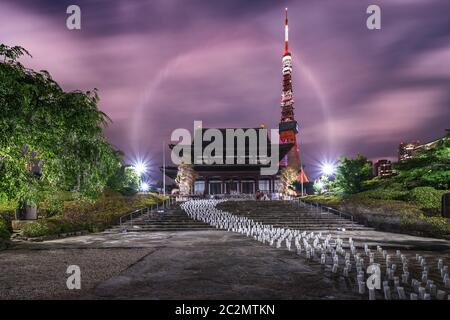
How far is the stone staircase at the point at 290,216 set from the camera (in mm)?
21000

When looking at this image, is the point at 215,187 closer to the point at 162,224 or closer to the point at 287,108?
the point at 162,224

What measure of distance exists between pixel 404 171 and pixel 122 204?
23262 millimetres

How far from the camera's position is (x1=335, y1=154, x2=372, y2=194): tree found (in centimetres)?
3412

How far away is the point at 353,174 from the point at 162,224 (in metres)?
21.6

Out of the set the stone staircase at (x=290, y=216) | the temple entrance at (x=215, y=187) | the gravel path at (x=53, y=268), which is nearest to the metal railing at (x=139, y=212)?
the stone staircase at (x=290, y=216)

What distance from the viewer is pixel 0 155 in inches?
360

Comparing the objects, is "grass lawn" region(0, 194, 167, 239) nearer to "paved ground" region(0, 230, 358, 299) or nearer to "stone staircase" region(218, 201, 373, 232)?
"paved ground" region(0, 230, 358, 299)

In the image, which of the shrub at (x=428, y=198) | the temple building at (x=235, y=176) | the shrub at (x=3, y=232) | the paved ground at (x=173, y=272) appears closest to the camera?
the paved ground at (x=173, y=272)

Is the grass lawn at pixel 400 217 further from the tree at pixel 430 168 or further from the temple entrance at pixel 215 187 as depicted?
the temple entrance at pixel 215 187

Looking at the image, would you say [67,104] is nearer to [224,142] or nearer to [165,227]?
[165,227]

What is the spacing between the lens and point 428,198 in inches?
832

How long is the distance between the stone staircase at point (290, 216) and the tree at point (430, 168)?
6.51 m

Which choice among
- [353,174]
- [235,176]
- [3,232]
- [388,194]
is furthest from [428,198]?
[235,176]
